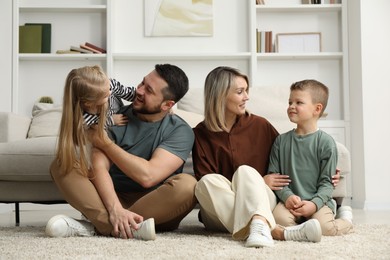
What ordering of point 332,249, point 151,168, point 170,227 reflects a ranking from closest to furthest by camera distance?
point 332,249, point 151,168, point 170,227

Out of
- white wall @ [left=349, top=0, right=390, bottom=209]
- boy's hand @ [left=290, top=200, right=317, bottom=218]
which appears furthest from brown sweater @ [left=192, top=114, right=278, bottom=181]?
white wall @ [left=349, top=0, right=390, bottom=209]

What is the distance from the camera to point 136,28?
5.30 meters

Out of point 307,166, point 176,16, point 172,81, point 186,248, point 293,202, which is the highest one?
point 176,16

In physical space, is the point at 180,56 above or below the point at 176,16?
below

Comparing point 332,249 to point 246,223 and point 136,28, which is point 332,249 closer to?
point 246,223

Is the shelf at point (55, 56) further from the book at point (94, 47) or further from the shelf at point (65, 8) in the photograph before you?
the shelf at point (65, 8)

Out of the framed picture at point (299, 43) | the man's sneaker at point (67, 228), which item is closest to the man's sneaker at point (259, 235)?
the man's sneaker at point (67, 228)

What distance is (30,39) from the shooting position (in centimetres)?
518

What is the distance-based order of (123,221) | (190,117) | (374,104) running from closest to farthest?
(123,221) < (190,117) < (374,104)

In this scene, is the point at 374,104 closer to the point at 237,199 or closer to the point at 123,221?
the point at 237,199

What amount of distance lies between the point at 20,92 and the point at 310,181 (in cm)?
333

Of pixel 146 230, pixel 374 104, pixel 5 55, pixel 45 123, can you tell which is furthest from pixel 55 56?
pixel 146 230

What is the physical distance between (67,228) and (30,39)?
123 inches

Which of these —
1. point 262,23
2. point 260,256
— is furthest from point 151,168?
point 262,23
